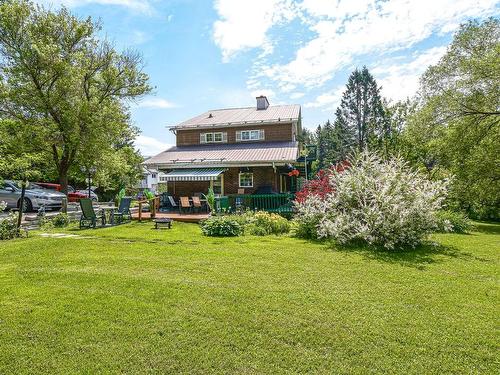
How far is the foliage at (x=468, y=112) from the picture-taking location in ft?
62.5

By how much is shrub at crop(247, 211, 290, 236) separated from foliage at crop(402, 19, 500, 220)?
12.6m

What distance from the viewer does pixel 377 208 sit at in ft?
32.3

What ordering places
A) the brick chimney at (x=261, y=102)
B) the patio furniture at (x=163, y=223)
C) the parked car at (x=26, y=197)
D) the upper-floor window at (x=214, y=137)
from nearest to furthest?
the patio furniture at (x=163, y=223) < the parked car at (x=26, y=197) < the upper-floor window at (x=214, y=137) < the brick chimney at (x=261, y=102)

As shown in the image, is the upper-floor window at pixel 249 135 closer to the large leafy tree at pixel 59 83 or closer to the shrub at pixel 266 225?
the large leafy tree at pixel 59 83

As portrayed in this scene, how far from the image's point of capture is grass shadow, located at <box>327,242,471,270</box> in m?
8.02

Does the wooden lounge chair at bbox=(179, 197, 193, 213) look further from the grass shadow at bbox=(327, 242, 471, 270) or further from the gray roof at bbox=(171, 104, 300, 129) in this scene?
the gray roof at bbox=(171, 104, 300, 129)

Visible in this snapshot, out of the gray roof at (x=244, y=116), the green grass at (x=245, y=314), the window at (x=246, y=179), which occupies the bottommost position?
the green grass at (x=245, y=314)

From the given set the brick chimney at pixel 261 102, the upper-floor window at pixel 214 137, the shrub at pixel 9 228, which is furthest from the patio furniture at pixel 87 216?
the brick chimney at pixel 261 102

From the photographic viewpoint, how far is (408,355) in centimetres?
363

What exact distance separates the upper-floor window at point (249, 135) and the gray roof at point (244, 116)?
0.80m

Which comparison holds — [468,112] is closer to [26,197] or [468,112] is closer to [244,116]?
[244,116]

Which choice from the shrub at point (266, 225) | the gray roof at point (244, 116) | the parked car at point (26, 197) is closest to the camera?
the shrub at point (266, 225)

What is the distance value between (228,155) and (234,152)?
1.00 metres

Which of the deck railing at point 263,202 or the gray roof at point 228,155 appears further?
the gray roof at point 228,155
